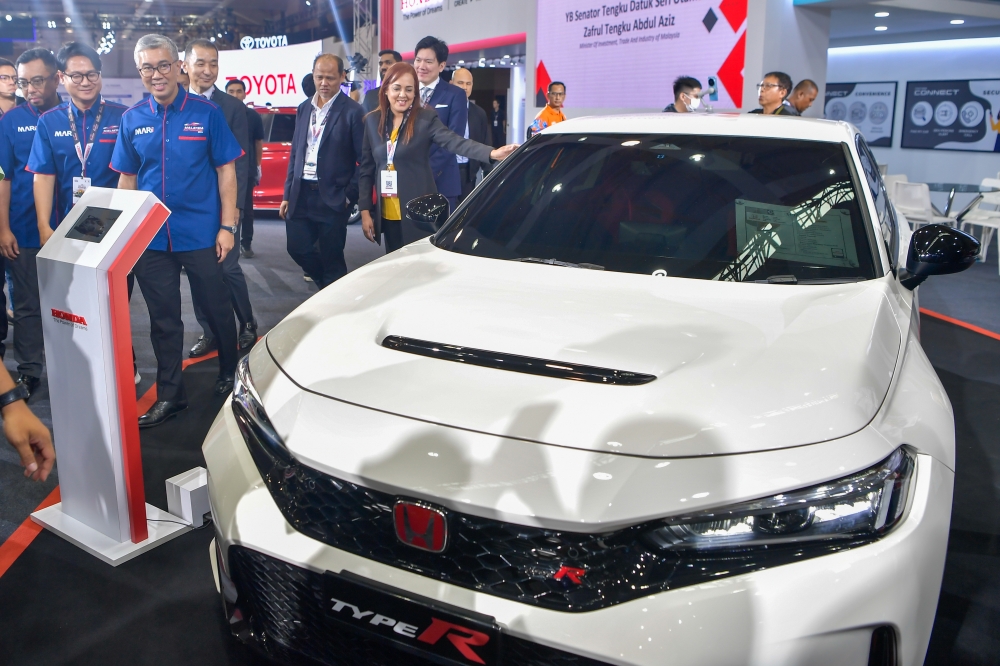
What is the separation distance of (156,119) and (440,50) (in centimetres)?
242

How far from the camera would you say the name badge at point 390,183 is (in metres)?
4.30

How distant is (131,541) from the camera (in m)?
2.63

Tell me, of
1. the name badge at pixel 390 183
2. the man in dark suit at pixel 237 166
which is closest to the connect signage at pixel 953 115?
the name badge at pixel 390 183

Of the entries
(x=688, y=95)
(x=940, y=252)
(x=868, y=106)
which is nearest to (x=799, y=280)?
(x=940, y=252)

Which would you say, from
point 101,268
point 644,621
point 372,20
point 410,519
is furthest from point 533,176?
point 372,20

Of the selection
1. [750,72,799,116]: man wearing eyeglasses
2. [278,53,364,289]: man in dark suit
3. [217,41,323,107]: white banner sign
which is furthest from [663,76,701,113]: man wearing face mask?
[217,41,323,107]: white banner sign

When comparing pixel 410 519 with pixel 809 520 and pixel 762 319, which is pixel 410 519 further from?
pixel 762 319

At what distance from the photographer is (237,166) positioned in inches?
195

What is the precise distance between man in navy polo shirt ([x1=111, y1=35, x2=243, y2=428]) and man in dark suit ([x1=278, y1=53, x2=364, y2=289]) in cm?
114

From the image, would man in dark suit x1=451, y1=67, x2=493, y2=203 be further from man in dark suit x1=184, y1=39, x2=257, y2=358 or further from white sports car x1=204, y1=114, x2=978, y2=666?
white sports car x1=204, y1=114, x2=978, y2=666

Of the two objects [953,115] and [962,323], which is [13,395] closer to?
[962,323]

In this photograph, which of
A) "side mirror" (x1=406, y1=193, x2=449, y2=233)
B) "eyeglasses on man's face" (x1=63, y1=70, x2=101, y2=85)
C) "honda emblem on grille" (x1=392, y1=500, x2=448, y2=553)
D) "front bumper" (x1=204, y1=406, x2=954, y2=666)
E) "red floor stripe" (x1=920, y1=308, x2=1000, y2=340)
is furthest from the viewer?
"red floor stripe" (x1=920, y1=308, x2=1000, y2=340)

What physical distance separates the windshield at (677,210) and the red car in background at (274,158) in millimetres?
8666

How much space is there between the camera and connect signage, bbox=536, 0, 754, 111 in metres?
8.75
